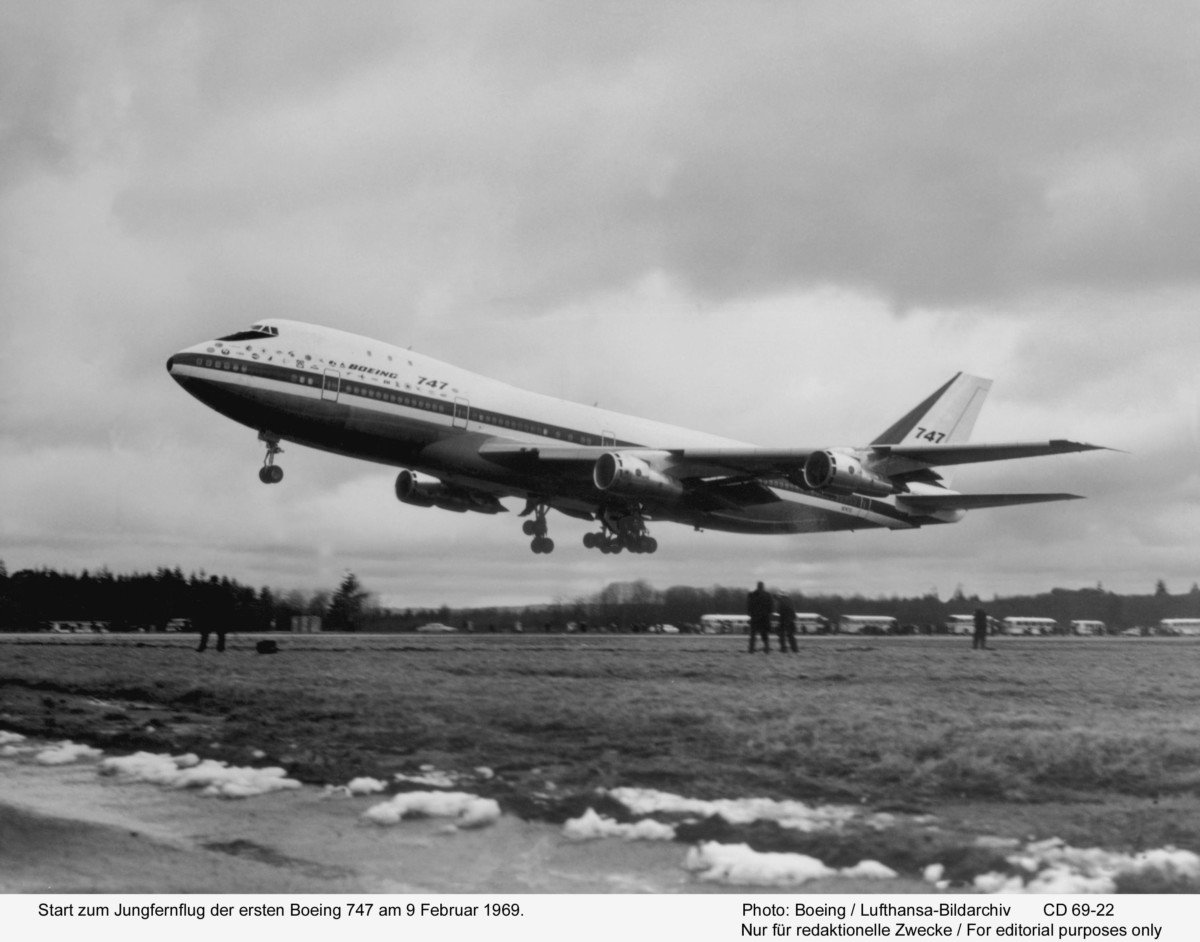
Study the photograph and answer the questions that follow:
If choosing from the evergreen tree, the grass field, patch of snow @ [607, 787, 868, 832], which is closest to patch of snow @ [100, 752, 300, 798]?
the grass field

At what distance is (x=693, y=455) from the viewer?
61.8 ft

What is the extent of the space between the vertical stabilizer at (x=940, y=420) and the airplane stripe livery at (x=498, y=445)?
3.17 metres

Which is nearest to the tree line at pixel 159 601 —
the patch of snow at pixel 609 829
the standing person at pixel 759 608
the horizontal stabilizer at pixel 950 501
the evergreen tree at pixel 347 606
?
the evergreen tree at pixel 347 606

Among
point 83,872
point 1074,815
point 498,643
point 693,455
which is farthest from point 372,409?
point 1074,815

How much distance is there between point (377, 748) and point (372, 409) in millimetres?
10683

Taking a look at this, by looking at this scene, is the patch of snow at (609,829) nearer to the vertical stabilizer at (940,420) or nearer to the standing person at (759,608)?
the standing person at (759,608)

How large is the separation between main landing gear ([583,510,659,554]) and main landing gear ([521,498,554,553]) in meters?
0.88

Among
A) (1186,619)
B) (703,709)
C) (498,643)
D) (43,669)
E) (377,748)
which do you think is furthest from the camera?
(498,643)

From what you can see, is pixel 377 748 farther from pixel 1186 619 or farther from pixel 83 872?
pixel 1186 619

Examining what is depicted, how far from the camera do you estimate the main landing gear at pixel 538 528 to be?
14.4 metres

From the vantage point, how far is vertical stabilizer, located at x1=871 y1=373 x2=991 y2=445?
937 inches

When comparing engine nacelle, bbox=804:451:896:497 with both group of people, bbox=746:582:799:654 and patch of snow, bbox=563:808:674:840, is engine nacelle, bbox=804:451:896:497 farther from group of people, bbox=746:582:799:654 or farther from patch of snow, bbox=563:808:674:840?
patch of snow, bbox=563:808:674:840
